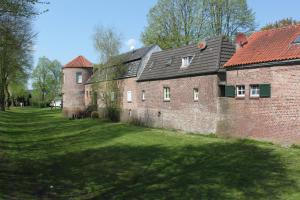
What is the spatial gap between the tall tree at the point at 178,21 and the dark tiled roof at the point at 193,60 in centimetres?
2140

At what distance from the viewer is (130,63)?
4034cm

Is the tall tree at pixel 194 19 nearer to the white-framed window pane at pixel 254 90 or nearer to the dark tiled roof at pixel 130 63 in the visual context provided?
the dark tiled roof at pixel 130 63

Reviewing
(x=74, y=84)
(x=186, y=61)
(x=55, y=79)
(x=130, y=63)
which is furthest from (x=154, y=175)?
(x=55, y=79)

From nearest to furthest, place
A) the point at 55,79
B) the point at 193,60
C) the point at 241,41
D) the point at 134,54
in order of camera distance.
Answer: the point at 241,41 → the point at 193,60 → the point at 134,54 → the point at 55,79

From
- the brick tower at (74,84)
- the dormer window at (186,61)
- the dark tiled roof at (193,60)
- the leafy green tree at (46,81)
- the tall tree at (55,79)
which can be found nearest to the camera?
the dark tiled roof at (193,60)

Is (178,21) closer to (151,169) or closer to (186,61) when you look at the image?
(186,61)

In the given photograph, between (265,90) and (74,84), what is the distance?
35456 millimetres

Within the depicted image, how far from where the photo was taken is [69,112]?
52.1m

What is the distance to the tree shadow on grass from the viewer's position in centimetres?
1210

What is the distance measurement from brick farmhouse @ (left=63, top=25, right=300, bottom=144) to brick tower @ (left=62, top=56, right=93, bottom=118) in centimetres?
1500

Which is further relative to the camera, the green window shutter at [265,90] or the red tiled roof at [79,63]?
the red tiled roof at [79,63]

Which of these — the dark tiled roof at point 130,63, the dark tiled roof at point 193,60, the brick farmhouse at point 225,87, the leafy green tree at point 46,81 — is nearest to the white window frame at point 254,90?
the brick farmhouse at point 225,87

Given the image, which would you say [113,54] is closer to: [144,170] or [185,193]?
[144,170]

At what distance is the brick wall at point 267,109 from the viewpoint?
20188 mm
